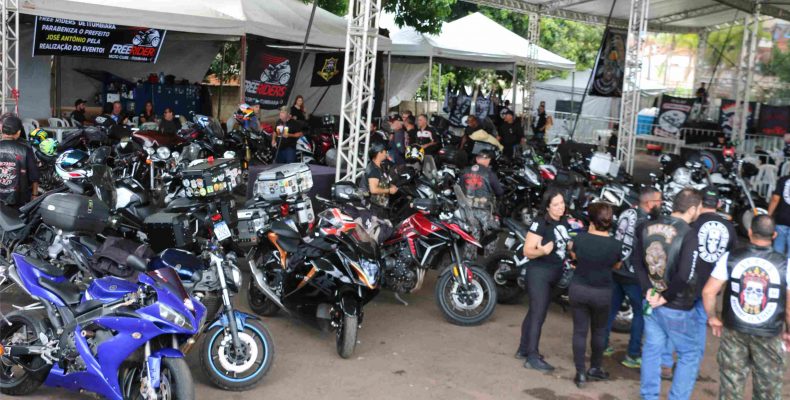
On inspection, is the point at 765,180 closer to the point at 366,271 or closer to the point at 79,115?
the point at 366,271

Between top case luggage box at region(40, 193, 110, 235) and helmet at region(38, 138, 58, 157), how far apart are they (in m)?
4.83

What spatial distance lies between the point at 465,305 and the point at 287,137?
7.47 metres

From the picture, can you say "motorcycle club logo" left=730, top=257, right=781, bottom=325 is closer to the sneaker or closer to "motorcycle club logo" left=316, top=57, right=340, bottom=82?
the sneaker

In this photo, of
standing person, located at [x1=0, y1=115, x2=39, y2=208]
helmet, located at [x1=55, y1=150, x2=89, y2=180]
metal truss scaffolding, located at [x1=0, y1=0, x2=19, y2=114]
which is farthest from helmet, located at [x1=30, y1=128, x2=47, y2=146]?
standing person, located at [x1=0, y1=115, x2=39, y2=208]

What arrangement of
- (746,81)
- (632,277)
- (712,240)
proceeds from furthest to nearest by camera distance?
(746,81), (632,277), (712,240)

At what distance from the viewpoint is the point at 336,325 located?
6848mm

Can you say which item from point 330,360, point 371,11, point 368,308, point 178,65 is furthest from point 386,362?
point 178,65

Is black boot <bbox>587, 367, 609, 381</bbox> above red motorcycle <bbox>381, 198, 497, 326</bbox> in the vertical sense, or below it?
below

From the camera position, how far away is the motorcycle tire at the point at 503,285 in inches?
336

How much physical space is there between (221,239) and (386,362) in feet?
7.53

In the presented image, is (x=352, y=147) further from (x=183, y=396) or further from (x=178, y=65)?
(x=178, y=65)

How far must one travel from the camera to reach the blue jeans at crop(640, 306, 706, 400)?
18.7 ft

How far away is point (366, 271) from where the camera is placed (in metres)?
6.68

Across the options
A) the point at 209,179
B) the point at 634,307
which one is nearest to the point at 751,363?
the point at 634,307
